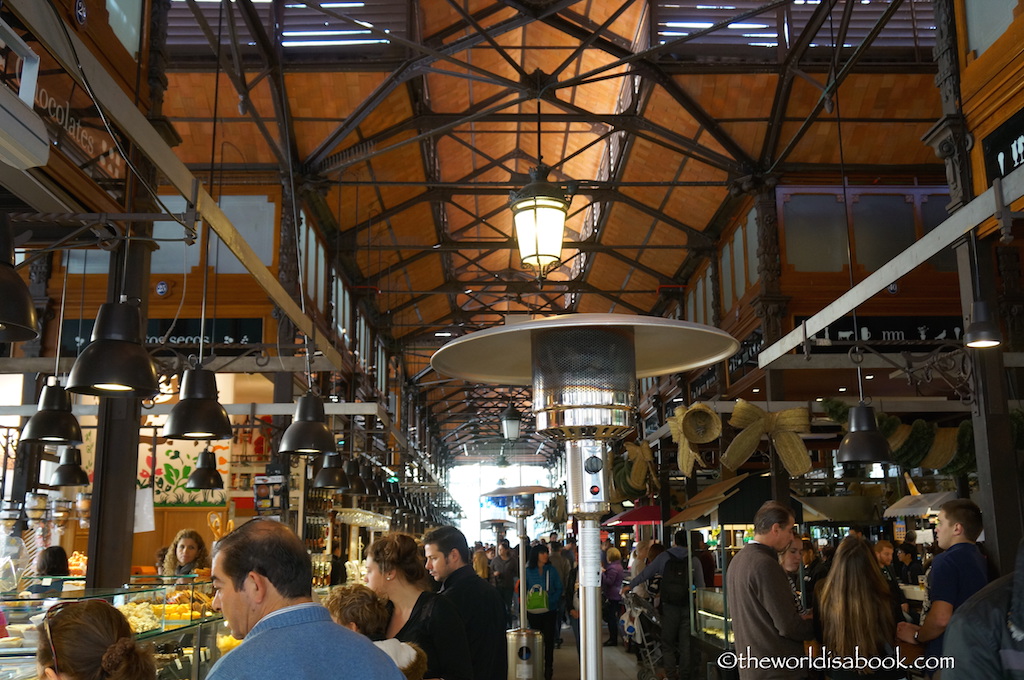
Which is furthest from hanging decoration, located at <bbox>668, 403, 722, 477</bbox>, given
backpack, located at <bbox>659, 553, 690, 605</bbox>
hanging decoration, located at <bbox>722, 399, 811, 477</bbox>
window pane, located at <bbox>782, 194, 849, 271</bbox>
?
window pane, located at <bbox>782, 194, 849, 271</bbox>

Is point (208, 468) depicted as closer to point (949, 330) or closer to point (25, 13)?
point (25, 13)

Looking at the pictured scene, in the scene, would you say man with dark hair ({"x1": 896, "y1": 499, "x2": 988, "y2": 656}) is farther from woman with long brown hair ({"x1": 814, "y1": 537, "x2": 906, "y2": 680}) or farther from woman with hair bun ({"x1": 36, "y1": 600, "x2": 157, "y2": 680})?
woman with hair bun ({"x1": 36, "y1": 600, "x2": 157, "y2": 680})

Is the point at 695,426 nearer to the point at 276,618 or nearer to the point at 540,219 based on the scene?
the point at 540,219

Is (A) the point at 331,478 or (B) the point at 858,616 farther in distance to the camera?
(A) the point at 331,478

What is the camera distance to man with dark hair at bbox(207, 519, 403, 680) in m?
1.96

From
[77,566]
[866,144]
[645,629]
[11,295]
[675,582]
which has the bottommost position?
[645,629]

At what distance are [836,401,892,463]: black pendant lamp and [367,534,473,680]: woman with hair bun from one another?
4.70 m

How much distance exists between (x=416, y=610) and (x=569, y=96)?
1251cm

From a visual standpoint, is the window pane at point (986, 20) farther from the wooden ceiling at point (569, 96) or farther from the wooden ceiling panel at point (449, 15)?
the wooden ceiling panel at point (449, 15)

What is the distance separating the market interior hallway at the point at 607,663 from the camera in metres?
11.3

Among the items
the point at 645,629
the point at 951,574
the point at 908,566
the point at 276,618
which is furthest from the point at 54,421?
→ the point at 908,566

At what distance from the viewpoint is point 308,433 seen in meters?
7.40

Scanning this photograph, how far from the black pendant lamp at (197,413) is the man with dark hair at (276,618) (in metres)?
3.52

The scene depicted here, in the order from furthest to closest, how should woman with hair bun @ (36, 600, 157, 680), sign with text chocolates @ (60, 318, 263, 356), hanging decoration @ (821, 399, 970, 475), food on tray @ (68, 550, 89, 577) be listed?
sign with text chocolates @ (60, 318, 263, 356) < food on tray @ (68, 550, 89, 577) < hanging decoration @ (821, 399, 970, 475) < woman with hair bun @ (36, 600, 157, 680)
